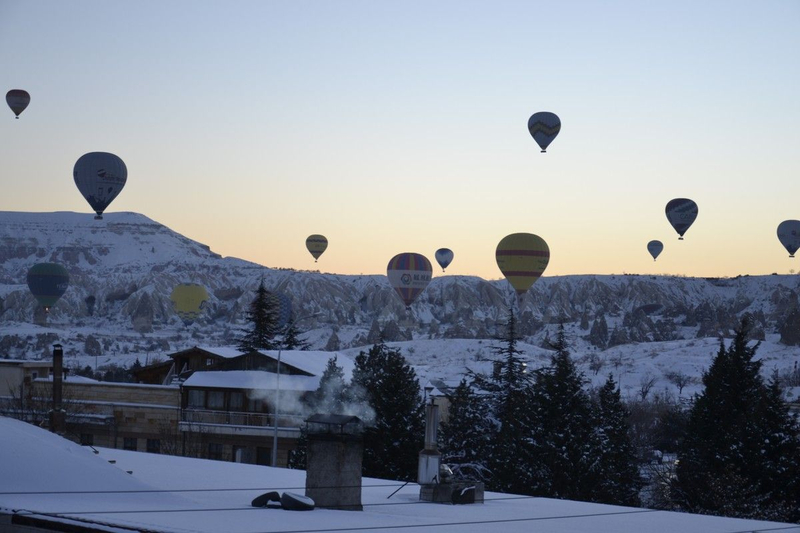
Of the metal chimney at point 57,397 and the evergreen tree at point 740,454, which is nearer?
the metal chimney at point 57,397

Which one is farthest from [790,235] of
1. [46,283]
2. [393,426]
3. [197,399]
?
[393,426]

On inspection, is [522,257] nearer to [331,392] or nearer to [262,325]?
[262,325]

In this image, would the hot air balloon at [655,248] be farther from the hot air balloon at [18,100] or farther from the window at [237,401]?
the window at [237,401]

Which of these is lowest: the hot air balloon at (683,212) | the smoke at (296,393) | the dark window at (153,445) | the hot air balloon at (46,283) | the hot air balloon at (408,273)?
the dark window at (153,445)

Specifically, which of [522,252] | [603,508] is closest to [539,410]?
[603,508]

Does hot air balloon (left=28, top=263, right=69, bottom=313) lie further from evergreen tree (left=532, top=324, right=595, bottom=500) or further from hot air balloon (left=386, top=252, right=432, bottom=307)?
evergreen tree (left=532, top=324, right=595, bottom=500)

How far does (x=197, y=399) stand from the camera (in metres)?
68.4

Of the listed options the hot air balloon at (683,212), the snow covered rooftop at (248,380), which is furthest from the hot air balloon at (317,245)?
the snow covered rooftop at (248,380)

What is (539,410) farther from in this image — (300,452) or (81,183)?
(81,183)

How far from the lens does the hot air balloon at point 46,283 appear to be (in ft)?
404

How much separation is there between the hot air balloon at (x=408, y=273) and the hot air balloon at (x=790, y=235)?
4091 cm

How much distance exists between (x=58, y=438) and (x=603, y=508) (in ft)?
35.2

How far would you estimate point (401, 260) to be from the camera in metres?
113

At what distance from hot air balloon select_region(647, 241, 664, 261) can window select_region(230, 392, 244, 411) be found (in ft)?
388
